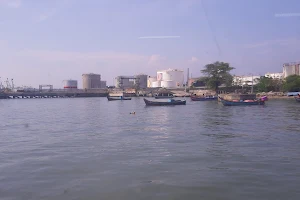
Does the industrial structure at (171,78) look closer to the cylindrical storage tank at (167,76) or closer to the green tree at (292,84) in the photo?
the cylindrical storage tank at (167,76)

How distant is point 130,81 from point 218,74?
6309 cm

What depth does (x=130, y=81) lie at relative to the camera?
13950 centimetres

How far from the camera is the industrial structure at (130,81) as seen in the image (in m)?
132

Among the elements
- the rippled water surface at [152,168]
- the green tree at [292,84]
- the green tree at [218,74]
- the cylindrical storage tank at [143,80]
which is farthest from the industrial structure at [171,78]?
the rippled water surface at [152,168]

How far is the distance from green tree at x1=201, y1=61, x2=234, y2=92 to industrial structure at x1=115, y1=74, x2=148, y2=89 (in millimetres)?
49083

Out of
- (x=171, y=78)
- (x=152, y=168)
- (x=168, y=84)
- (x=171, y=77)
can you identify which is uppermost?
(x=171, y=77)

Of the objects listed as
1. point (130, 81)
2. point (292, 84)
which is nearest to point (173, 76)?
point (130, 81)

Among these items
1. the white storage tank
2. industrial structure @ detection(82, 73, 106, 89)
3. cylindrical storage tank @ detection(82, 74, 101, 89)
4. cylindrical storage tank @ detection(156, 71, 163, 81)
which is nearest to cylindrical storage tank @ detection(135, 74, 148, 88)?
cylindrical storage tank @ detection(156, 71, 163, 81)

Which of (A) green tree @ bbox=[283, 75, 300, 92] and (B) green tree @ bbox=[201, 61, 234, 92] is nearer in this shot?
(A) green tree @ bbox=[283, 75, 300, 92]

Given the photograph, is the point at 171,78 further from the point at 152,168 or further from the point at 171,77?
the point at 152,168

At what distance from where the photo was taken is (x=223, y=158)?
1101 centimetres

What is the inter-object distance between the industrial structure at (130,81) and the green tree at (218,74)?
49.1 meters

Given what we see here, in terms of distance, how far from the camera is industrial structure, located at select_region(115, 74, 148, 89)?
131875mm

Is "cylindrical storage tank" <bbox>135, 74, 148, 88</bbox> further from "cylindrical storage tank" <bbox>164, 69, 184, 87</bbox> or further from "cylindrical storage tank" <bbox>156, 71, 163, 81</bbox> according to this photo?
"cylindrical storage tank" <bbox>164, 69, 184, 87</bbox>
